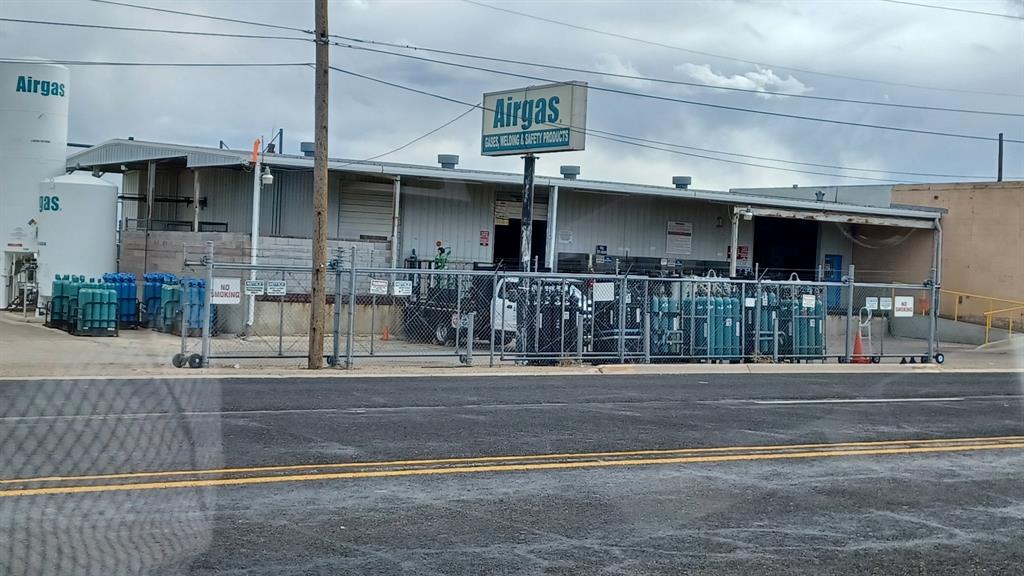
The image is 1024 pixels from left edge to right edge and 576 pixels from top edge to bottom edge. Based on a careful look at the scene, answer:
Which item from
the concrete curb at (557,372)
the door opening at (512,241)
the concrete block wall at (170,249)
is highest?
the door opening at (512,241)

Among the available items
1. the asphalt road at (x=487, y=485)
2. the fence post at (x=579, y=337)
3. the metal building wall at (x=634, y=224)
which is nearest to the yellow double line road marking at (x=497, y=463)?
the asphalt road at (x=487, y=485)

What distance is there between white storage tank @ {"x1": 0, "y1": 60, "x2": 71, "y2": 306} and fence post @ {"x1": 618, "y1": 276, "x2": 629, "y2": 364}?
1780cm

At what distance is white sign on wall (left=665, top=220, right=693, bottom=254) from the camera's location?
38219 millimetres

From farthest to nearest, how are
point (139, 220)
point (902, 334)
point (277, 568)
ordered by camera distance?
1. point (902, 334)
2. point (139, 220)
3. point (277, 568)

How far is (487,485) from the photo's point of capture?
28.5 feet

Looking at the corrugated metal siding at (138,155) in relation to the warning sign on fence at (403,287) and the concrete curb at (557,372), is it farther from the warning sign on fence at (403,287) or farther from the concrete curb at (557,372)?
the concrete curb at (557,372)

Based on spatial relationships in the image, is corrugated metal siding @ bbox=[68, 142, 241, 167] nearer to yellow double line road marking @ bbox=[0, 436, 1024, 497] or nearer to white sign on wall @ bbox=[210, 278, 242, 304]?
white sign on wall @ bbox=[210, 278, 242, 304]

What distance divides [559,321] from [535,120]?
6.34m

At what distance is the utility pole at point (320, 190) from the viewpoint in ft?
60.9

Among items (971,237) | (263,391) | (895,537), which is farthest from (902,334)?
(895,537)

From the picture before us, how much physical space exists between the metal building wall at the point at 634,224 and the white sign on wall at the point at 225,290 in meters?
18.6

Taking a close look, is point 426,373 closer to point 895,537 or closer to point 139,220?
point 895,537

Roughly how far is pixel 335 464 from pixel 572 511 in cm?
238

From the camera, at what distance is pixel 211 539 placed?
6.68 m
